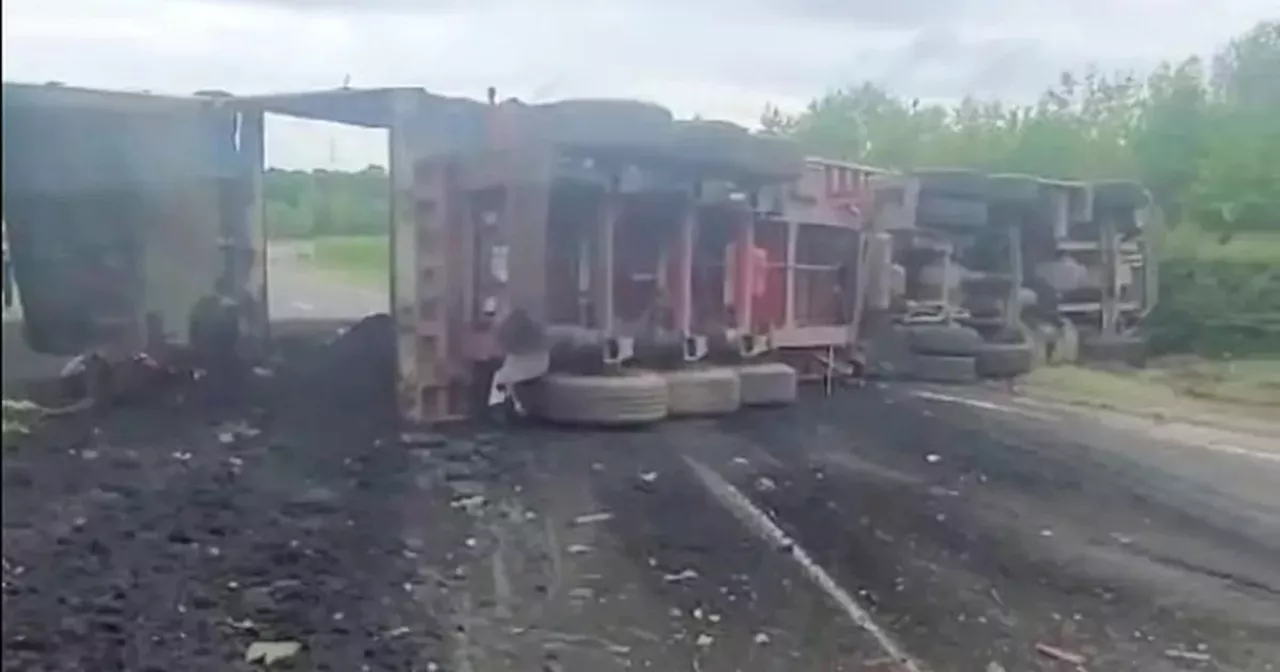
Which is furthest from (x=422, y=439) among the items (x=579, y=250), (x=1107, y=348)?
(x=1107, y=348)

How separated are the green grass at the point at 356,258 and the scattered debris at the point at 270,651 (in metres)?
0.29

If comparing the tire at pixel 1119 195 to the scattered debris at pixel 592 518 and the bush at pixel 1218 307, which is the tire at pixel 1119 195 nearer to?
the bush at pixel 1218 307

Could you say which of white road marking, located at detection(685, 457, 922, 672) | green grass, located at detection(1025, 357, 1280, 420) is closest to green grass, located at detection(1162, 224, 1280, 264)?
green grass, located at detection(1025, 357, 1280, 420)

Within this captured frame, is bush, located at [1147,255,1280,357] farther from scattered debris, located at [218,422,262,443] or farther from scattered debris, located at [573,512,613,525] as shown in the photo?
scattered debris, located at [218,422,262,443]

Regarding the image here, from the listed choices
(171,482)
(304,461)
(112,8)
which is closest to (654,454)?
(304,461)

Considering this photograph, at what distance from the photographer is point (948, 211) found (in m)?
1.42

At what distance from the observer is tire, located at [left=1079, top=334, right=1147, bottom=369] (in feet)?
4.87

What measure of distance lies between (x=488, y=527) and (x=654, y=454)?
16cm

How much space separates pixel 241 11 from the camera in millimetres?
1154

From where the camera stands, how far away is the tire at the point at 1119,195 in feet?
4.80

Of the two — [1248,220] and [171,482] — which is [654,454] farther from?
[1248,220]

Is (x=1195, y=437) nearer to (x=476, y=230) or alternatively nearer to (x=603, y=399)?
(x=603, y=399)

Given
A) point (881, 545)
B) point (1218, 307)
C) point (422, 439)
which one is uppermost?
point (1218, 307)

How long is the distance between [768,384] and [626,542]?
0.20m
